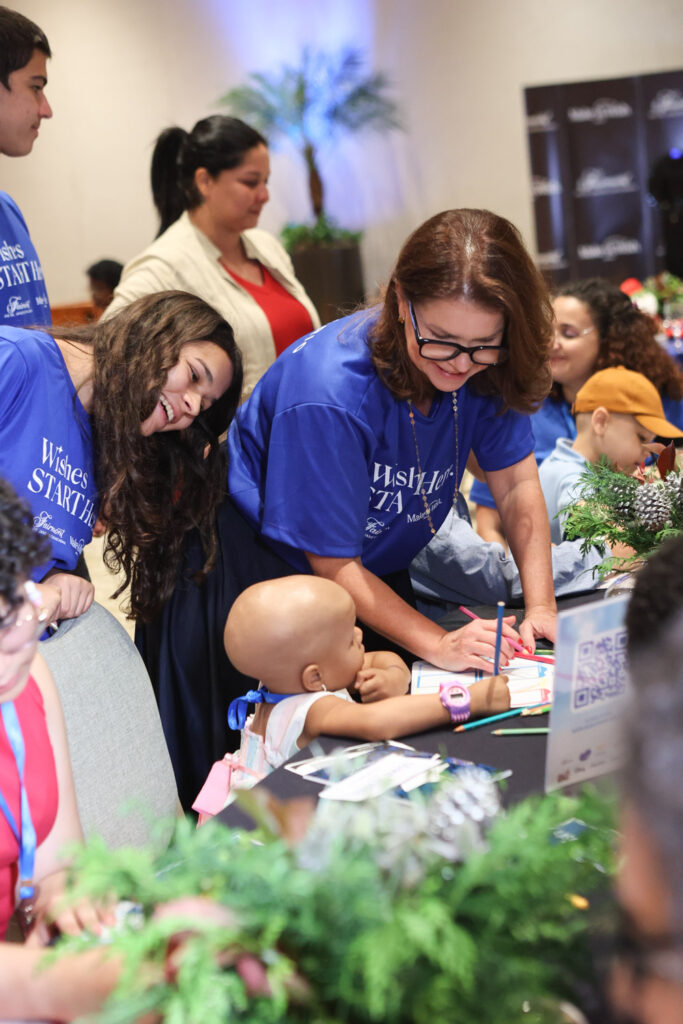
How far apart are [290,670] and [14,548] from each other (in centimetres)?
70

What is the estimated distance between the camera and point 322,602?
5.39 feet

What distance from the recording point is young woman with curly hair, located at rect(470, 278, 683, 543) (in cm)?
319

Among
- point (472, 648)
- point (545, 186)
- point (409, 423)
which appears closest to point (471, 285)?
point (409, 423)

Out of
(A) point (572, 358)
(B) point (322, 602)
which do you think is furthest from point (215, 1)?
(B) point (322, 602)

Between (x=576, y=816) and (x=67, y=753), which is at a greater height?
(x=576, y=816)

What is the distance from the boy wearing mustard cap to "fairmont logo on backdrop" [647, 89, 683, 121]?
255 inches

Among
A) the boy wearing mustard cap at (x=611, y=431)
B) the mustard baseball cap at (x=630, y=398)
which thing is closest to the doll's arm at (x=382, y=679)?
the boy wearing mustard cap at (x=611, y=431)

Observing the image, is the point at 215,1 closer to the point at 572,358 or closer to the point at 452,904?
the point at 572,358

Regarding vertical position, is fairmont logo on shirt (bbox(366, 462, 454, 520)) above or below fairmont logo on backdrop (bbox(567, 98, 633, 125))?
below

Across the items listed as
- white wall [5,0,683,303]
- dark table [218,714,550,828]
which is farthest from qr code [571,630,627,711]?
white wall [5,0,683,303]

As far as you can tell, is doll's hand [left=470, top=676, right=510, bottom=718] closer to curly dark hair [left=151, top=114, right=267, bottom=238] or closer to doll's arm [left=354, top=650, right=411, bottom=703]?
doll's arm [left=354, top=650, right=411, bottom=703]

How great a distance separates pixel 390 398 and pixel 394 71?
753cm

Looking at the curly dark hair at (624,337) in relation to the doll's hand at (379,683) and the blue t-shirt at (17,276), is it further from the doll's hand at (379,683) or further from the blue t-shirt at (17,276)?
the doll's hand at (379,683)

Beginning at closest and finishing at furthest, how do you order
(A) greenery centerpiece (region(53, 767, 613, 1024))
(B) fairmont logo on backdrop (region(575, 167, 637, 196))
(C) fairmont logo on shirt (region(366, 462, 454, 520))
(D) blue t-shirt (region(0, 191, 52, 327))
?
(A) greenery centerpiece (region(53, 767, 613, 1024)), (C) fairmont logo on shirt (region(366, 462, 454, 520)), (D) blue t-shirt (region(0, 191, 52, 327)), (B) fairmont logo on backdrop (region(575, 167, 637, 196))
